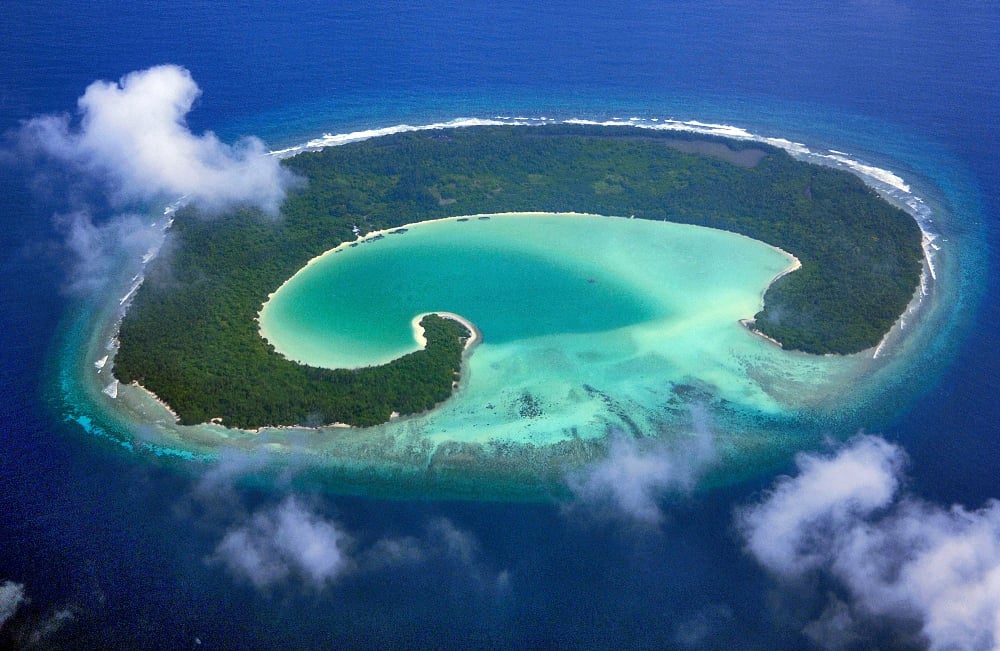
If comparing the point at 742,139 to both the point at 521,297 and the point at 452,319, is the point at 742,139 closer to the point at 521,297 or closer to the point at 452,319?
the point at 521,297

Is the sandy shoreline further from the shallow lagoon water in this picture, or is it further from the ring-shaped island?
the shallow lagoon water

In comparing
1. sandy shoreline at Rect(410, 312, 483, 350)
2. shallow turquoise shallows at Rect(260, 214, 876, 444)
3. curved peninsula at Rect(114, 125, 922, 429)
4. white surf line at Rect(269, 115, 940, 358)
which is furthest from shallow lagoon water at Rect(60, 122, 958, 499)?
white surf line at Rect(269, 115, 940, 358)

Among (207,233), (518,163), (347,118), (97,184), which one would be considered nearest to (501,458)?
(207,233)

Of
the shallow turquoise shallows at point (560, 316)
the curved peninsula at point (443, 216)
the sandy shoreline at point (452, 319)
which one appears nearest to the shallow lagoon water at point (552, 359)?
the shallow turquoise shallows at point (560, 316)

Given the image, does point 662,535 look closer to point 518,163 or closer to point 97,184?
point 518,163

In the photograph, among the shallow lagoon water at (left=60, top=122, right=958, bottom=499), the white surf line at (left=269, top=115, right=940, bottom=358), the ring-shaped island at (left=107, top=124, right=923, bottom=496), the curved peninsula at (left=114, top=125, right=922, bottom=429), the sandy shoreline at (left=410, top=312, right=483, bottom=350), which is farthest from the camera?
the white surf line at (left=269, top=115, right=940, bottom=358)

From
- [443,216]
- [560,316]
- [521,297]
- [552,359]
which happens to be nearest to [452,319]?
[521,297]

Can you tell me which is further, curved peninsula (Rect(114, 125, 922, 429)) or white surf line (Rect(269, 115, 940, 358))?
white surf line (Rect(269, 115, 940, 358))

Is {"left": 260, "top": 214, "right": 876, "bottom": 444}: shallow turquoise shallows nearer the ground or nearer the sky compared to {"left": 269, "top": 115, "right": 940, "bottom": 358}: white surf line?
nearer the ground

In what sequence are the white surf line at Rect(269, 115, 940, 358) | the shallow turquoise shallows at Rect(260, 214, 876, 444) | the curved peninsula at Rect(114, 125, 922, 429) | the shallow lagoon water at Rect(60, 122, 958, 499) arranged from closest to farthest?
the shallow lagoon water at Rect(60, 122, 958, 499), the curved peninsula at Rect(114, 125, 922, 429), the shallow turquoise shallows at Rect(260, 214, 876, 444), the white surf line at Rect(269, 115, 940, 358)
